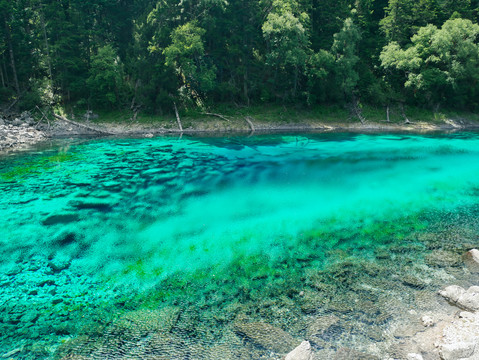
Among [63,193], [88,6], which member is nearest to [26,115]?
[88,6]

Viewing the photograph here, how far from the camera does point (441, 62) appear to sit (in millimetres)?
41219

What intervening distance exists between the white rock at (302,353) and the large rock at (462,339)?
2.84 metres

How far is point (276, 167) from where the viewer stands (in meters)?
23.8

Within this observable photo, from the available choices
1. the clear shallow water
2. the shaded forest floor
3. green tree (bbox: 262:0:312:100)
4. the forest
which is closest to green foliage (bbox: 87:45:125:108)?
the forest

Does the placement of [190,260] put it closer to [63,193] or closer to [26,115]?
[63,193]

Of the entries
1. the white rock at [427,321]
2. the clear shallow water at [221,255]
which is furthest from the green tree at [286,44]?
the white rock at [427,321]

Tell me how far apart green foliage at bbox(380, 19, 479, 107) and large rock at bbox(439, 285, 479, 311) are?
39976 mm

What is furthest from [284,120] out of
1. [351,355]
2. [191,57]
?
[351,355]

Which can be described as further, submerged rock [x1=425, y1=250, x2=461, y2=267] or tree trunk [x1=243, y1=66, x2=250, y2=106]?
tree trunk [x1=243, y1=66, x2=250, y2=106]

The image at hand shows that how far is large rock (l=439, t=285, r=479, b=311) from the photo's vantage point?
812cm

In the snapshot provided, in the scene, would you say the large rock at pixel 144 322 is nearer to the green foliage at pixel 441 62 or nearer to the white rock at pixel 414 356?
the white rock at pixel 414 356

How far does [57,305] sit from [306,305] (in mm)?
6885

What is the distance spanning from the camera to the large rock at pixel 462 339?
6469 millimetres

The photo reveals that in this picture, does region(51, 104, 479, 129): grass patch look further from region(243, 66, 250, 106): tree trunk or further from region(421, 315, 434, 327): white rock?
region(421, 315, 434, 327): white rock
